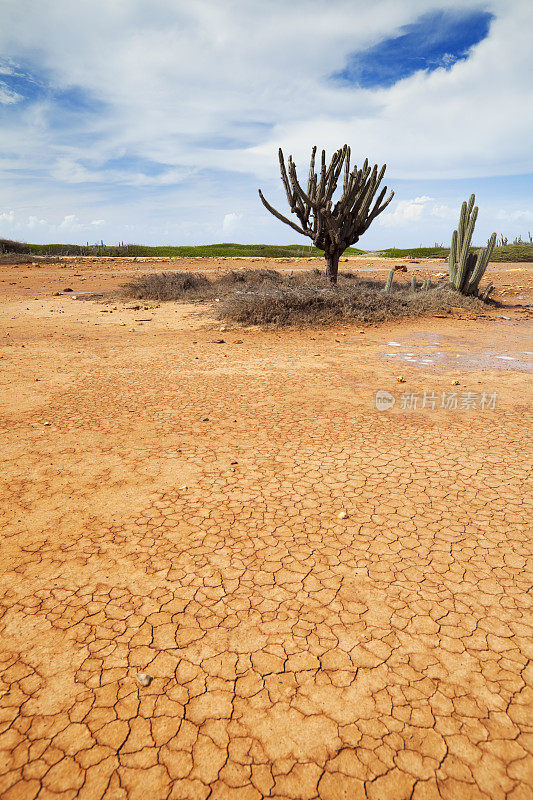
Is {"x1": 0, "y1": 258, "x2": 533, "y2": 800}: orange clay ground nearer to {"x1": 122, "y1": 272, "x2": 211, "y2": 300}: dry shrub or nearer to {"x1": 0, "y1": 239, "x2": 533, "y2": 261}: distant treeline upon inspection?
{"x1": 122, "y1": 272, "x2": 211, "y2": 300}: dry shrub

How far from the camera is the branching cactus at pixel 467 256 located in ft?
45.3

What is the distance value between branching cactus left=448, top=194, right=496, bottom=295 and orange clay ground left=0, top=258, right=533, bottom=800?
994cm

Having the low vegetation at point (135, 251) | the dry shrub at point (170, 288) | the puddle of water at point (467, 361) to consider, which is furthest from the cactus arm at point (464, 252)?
the low vegetation at point (135, 251)

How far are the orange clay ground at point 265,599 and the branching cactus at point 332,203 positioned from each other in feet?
30.2

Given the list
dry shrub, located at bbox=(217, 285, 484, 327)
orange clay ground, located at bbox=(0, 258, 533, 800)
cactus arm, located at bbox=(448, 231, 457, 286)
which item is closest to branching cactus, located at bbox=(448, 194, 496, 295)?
cactus arm, located at bbox=(448, 231, 457, 286)

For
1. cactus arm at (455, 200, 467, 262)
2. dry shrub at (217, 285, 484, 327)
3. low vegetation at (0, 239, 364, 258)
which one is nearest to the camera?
dry shrub at (217, 285, 484, 327)

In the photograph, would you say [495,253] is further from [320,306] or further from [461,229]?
[320,306]

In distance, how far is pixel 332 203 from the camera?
12953 mm

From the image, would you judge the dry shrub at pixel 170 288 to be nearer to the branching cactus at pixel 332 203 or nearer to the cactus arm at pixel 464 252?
the branching cactus at pixel 332 203

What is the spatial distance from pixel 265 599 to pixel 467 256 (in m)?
14.1

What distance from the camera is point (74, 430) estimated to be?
471 centimetres

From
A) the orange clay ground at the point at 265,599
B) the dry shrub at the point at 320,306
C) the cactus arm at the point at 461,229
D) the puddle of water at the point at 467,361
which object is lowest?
the orange clay ground at the point at 265,599

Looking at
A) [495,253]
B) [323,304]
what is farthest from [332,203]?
[495,253]

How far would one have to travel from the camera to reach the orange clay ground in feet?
5.60
